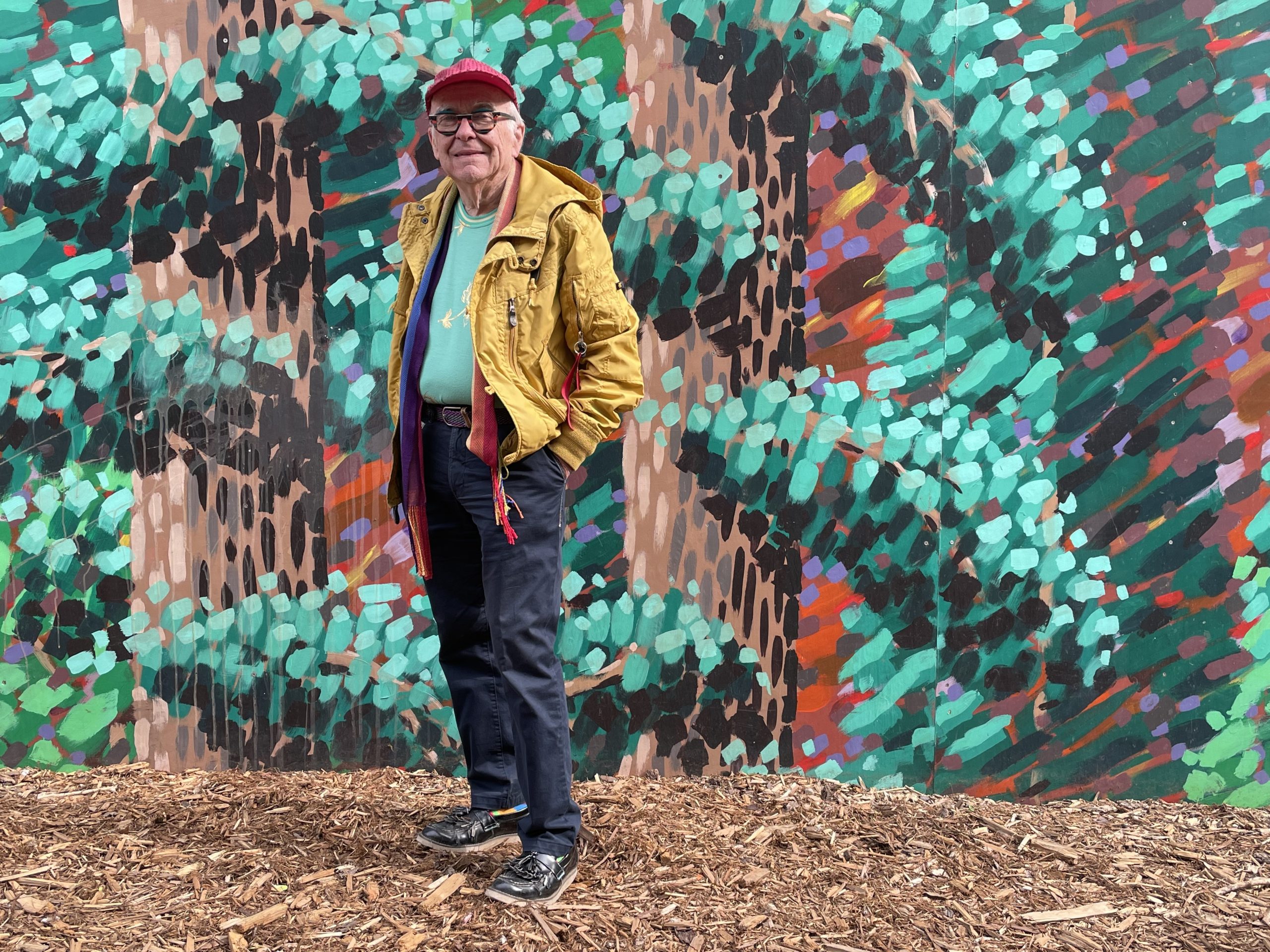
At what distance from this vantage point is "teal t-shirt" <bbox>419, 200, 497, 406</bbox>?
2.72 metres

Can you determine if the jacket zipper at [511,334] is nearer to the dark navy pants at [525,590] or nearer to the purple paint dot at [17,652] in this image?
the dark navy pants at [525,590]

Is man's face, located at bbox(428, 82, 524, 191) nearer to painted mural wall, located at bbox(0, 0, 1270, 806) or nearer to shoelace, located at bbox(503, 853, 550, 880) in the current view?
painted mural wall, located at bbox(0, 0, 1270, 806)

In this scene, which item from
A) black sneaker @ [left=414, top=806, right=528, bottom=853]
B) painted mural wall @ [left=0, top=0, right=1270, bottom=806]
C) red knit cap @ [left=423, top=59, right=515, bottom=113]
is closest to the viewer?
red knit cap @ [left=423, top=59, right=515, bottom=113]

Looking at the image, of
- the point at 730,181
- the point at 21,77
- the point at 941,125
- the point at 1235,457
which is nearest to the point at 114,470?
the point at 21,77

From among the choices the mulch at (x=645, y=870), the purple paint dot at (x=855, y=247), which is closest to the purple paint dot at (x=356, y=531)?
the mulch at (x=645, y=870)

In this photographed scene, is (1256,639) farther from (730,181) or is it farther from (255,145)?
(255,145)

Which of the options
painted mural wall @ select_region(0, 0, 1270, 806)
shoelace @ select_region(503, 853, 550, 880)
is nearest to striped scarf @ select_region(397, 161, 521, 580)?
painted mural wall @ select_region(0, 0, 1270, 806)

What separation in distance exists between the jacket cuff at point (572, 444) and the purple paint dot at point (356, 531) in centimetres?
111

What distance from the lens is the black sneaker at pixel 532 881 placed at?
2701 millimetres

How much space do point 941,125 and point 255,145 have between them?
2.29 meters

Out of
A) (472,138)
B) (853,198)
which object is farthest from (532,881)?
(853,198)

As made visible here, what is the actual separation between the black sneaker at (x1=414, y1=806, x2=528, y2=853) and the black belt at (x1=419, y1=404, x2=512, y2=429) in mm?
1153

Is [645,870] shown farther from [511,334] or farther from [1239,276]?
[1239,276]

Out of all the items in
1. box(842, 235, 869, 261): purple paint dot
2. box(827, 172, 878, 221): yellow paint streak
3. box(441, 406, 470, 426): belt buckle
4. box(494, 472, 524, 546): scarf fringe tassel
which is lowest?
box(494, 472, 524, 546): scarf fringe tassel
